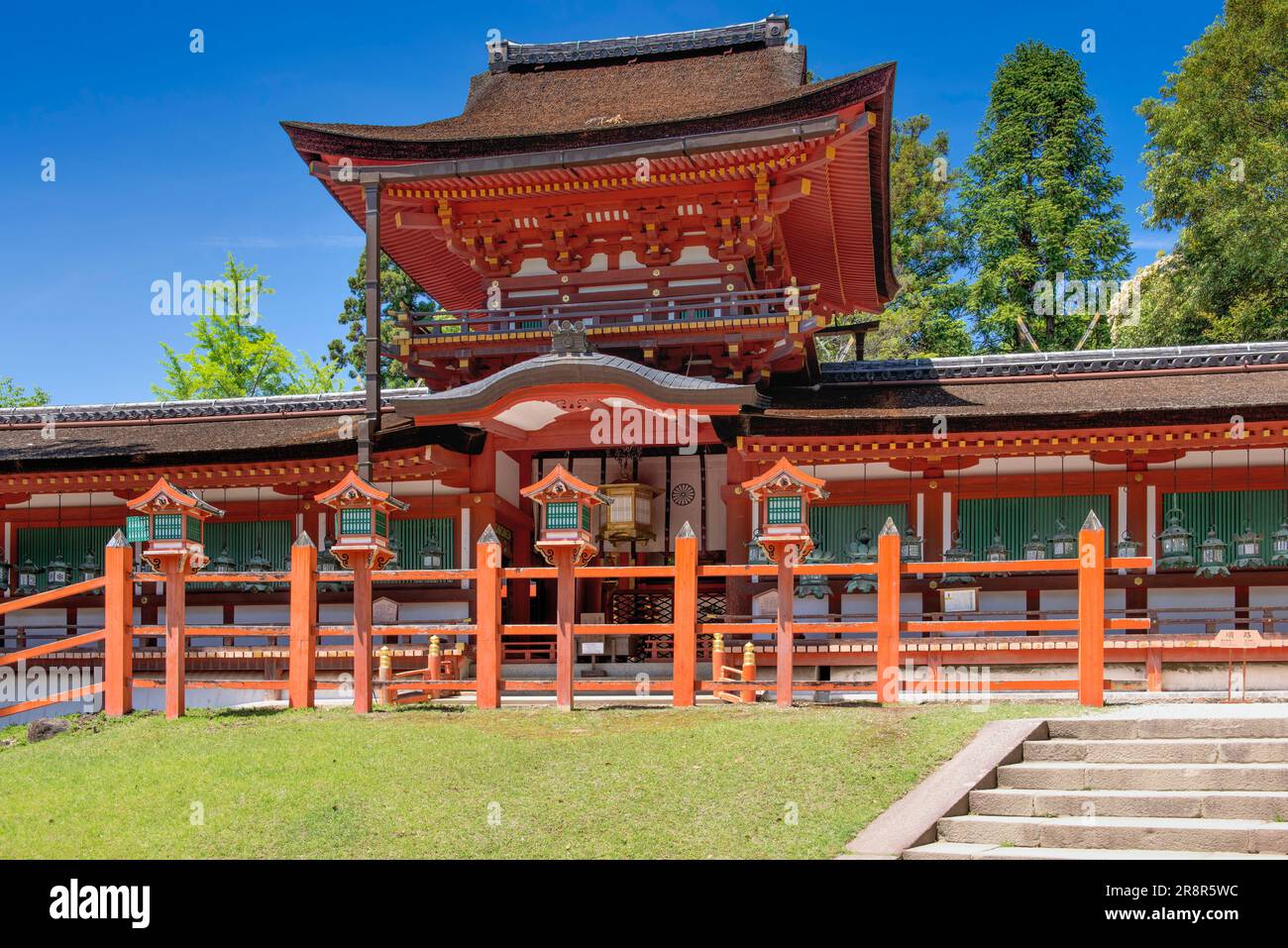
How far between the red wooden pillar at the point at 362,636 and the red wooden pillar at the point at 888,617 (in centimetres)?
632

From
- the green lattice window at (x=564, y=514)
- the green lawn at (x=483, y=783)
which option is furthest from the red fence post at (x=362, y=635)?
the green lattice window at (x=564, y=514)

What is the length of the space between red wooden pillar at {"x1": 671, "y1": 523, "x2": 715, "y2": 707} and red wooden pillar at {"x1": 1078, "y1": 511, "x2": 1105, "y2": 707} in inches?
178

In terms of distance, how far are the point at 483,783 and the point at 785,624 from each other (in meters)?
5.29

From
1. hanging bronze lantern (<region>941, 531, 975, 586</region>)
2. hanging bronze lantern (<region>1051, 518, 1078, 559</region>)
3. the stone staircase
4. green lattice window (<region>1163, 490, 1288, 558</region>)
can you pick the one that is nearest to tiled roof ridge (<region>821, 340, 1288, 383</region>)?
green lattice window (<region>1163, 490, 1288, 558</region>)

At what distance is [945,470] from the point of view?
23188 millimetres

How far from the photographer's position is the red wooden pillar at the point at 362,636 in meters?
17.4

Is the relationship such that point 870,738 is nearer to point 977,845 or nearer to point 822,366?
point 977,845

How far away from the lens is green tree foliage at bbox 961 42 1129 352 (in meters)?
43.0

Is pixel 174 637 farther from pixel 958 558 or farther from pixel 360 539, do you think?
pixel 958 558

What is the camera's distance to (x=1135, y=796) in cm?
1161

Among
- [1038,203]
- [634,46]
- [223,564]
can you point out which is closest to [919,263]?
[1038,203]

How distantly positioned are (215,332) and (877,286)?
87.1 ft

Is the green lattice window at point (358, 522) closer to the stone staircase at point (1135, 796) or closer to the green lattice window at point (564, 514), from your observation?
the green lattice window at point (564, 514)

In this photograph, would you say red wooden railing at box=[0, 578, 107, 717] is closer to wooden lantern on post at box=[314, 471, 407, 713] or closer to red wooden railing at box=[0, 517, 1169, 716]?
red wooden railing at box=[0, 517, 1169, 716]
